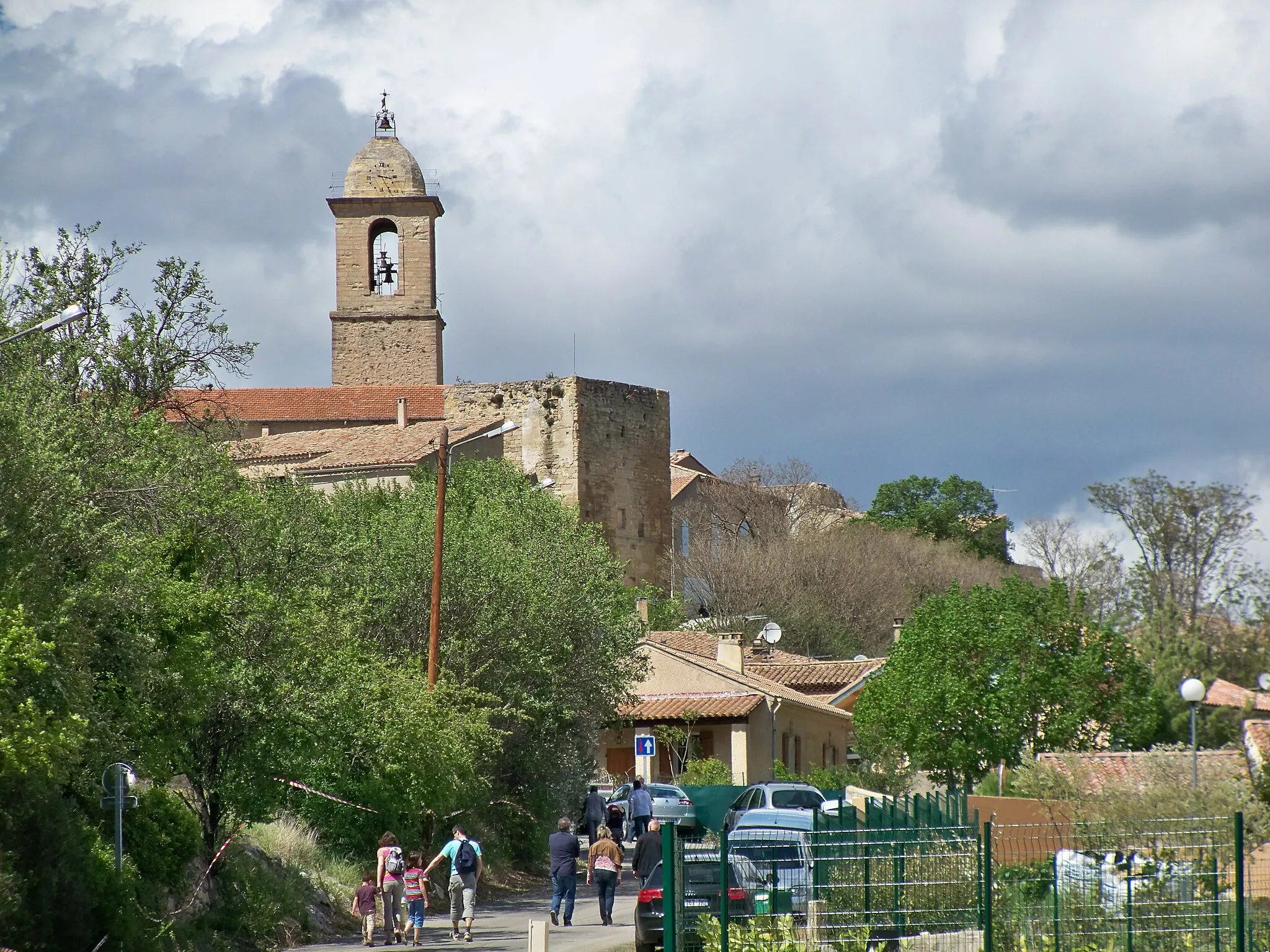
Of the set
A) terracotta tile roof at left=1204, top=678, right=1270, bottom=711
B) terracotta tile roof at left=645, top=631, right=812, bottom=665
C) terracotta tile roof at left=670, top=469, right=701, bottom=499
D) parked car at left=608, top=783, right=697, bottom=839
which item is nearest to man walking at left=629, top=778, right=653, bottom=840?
parked car at left=608, top=783, right=697, bottom=839

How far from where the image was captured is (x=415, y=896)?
1958 cm

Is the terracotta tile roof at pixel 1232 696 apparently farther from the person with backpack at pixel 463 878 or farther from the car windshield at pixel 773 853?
the car windshield at pixel 773 853

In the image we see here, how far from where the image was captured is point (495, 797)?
98.5 feet

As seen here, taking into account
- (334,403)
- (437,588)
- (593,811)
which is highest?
(334,403)

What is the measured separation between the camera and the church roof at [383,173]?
260 ft

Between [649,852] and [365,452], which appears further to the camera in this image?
[365,452]

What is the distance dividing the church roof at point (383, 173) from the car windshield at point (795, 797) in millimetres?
55118

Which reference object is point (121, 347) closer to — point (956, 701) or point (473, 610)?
point (473, 610)

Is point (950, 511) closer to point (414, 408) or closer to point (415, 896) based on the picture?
point (414, 408)

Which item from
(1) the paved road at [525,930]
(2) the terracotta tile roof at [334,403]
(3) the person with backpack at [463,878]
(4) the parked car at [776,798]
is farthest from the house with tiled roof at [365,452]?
(3) the person with backpack at [463,878]

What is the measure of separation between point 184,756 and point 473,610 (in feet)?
32.0

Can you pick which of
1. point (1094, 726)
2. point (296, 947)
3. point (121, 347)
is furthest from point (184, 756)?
point (1094, 726)

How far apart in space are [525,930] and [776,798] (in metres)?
8.28

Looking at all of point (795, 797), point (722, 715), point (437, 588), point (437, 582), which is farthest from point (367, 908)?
point (722, 715)
